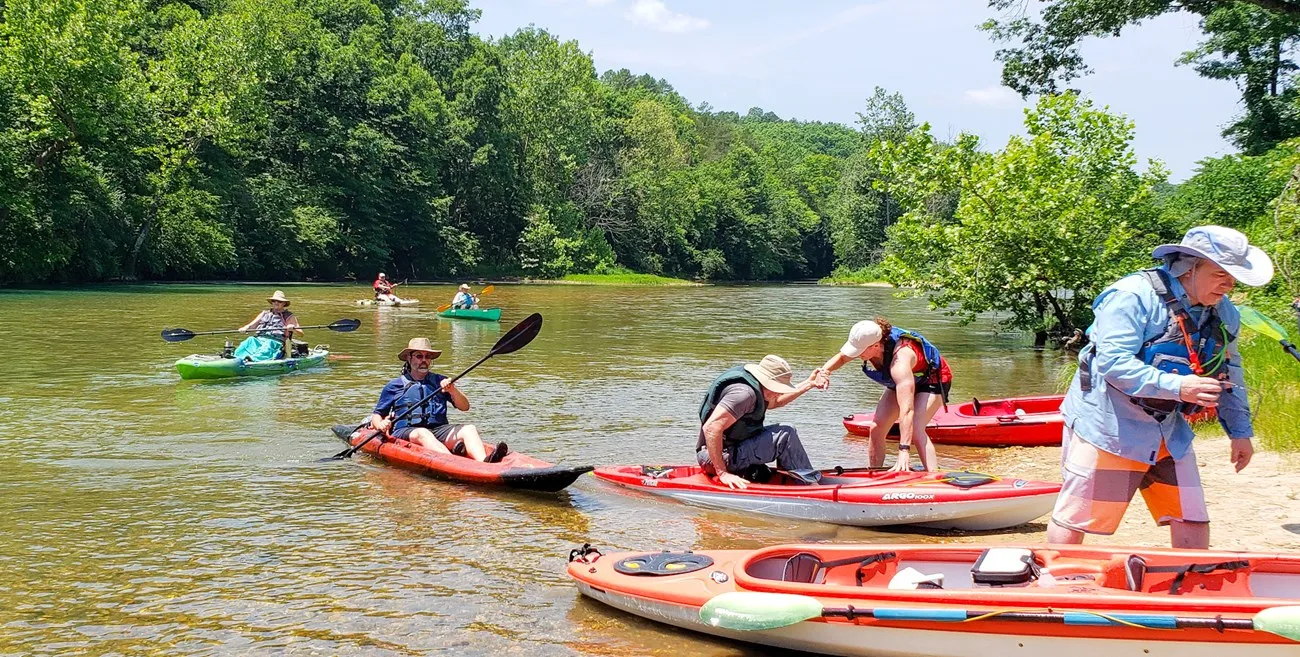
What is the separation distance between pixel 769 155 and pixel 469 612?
89.4 m

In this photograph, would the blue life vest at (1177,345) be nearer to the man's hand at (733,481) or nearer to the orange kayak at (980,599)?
the orange kayak at (980,599)

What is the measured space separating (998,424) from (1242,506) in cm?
343

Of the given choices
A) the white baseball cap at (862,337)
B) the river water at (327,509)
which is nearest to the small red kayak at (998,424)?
A: the river water at (327,509)

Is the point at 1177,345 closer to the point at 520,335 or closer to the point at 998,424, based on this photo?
the point at 998,424

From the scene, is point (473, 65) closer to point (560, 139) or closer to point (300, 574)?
point (560, 139)

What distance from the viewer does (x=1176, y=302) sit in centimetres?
410

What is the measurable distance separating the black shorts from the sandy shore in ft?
15.7

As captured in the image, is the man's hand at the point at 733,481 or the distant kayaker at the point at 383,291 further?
the distant kayaker at the point at 383,291

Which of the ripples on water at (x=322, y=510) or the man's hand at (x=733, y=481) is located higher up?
the man's hand at (x=733, y=481)

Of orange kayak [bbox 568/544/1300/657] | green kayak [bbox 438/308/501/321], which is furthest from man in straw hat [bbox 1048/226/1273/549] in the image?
green kayak [bbox 438/308/501/321]

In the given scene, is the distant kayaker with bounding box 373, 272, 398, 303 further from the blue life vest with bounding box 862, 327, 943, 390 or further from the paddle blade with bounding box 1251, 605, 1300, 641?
the paddle blade with bounding box 1251, 605, 1300, 641

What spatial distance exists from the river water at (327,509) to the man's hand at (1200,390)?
2210 mm

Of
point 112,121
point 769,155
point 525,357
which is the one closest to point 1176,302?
point 525,357

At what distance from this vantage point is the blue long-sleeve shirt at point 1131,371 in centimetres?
404
